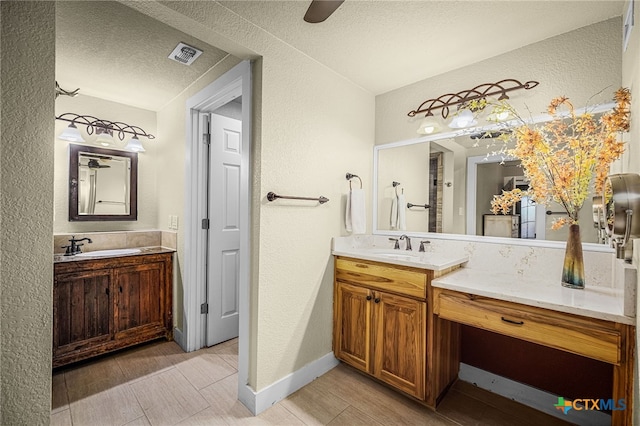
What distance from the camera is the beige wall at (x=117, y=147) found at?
260 cm

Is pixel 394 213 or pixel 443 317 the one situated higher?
pixel 394 213

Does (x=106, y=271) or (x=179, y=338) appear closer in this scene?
(x=106, y=271)

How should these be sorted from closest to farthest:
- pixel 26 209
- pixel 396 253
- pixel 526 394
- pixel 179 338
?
pixel 26 209 < pixel 526 394 < pixel 396 253 < pixel 179 338

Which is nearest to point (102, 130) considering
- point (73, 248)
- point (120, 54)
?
point (120, 54)

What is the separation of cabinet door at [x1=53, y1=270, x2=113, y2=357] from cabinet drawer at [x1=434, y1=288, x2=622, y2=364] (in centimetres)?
254

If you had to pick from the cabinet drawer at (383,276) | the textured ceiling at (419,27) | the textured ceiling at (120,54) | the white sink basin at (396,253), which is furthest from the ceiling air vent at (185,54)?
the white sink basin at (396,253)

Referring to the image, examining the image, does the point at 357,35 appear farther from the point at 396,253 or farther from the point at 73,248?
the point at 73,248

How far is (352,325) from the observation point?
85.1 inches

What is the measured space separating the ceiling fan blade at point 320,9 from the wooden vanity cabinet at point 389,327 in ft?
4.79

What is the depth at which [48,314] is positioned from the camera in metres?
0.95

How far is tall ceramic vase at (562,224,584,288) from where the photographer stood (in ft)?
4.96

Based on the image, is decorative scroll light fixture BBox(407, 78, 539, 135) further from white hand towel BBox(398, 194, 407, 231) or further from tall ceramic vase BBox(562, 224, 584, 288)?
tall ceramic vase BBox(562, 224, 584, 288)

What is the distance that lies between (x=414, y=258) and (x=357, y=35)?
1517 mm

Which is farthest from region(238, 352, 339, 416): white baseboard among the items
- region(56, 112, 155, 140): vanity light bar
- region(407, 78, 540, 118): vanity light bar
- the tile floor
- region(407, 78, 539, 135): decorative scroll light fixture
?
region(56, 112, 155, 140): vanity light bar
